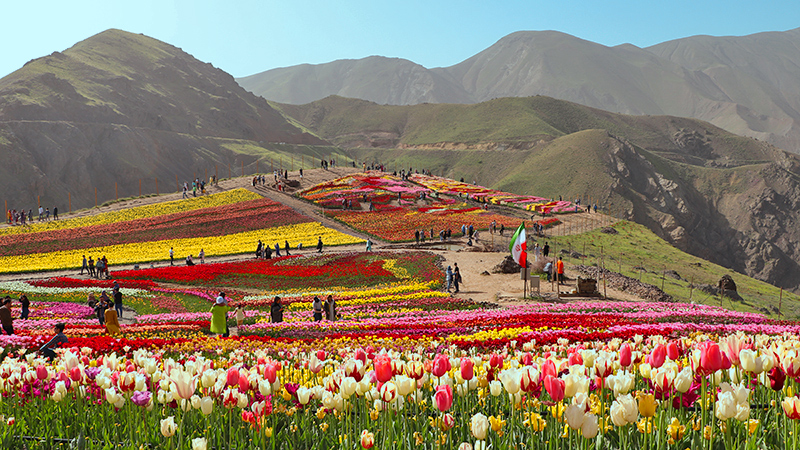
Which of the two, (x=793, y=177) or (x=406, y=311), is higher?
(x=793, y=177)

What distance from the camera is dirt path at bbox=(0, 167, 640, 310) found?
99.5 feet

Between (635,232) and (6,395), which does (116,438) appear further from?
(635,232)

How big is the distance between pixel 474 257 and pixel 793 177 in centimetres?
14005

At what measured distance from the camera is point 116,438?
15.9 ft

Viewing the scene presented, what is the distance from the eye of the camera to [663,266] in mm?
46719

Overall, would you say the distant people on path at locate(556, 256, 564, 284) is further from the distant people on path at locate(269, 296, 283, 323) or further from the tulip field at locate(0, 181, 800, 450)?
the distant people on path at locate(269, 296, 283, 323)

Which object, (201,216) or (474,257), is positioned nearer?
(474,257)

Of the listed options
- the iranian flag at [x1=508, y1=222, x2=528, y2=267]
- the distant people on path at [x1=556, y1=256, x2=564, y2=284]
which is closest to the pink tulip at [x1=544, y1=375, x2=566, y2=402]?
the iranian flag at [x1=508, y1=222, x2=528, y2=267]

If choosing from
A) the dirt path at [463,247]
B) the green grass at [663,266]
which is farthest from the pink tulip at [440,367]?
the green grass at [663,266]

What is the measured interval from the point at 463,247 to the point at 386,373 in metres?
43.6

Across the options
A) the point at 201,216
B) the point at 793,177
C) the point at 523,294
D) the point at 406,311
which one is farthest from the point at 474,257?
the point at 793,177

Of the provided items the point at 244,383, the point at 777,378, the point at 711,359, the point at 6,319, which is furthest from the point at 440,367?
the point at 6,319

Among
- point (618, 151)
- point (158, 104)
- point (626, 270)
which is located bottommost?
point (626, 270)

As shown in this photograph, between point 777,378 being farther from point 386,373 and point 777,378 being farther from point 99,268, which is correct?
point 99,268
